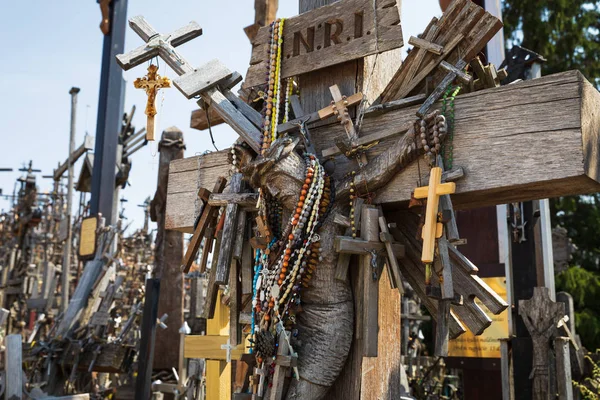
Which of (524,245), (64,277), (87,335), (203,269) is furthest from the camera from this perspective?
(64,277)

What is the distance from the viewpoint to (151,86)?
340cm

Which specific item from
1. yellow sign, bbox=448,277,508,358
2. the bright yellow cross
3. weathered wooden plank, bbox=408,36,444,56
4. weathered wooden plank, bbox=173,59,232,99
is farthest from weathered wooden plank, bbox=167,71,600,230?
yellow sign, bbox=448,277,508,358

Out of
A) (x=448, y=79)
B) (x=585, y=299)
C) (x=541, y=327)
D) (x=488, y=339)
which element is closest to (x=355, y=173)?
(x=448, y=79)

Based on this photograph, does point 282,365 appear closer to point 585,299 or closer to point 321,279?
point 321,279

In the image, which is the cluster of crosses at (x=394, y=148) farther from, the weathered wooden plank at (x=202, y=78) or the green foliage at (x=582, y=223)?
the green foliage at (x=582, y=223)

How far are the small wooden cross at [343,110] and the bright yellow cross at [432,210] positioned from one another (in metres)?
0.46

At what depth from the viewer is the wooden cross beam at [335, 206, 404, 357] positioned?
264cm

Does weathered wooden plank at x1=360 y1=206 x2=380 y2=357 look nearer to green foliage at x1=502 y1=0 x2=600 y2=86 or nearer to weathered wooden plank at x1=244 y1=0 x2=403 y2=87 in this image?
weathered wooden plank at x1=244 y1=0 x2=403 y2=87

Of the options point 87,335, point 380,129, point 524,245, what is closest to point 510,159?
point 380,129

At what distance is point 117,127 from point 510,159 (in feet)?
29.4

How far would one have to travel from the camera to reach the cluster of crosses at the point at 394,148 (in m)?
2.50

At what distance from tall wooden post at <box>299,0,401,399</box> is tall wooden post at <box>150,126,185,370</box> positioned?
581 centimetres

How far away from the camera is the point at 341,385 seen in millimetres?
2863

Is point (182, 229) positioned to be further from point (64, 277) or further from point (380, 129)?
point (64, 277)
